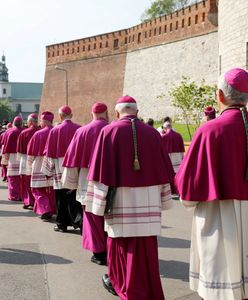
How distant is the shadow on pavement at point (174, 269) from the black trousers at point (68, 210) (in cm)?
207

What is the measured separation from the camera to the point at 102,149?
489cm

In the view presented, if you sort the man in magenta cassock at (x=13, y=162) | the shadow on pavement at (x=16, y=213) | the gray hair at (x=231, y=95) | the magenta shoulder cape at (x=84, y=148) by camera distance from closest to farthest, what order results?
the gray hair at (x=231, y=95) → the magenta shoulder cape at (x=84, y=148) → the shadow on pavement at (x=16, y=213) → the man in magenta cassock at (x=13, y=162)

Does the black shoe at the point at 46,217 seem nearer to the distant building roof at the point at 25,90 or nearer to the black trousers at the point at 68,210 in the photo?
the black trousers at the point at 68,210

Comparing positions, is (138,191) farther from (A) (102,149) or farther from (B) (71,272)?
(B) (71,272)

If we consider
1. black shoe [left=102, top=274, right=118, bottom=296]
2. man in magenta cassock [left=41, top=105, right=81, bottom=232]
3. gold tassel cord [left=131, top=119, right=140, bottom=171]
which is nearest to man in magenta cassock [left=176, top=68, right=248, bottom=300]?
gold tassel cord [left=131, top=119, right=140, bottom=171]

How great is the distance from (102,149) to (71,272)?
1.78 m

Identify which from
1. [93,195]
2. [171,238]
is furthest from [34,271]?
[171,238]

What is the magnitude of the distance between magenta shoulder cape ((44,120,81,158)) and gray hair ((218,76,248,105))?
14.9 feet

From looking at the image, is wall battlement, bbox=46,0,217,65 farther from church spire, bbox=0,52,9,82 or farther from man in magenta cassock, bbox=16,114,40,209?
church spire, bbox=0,52,9,82

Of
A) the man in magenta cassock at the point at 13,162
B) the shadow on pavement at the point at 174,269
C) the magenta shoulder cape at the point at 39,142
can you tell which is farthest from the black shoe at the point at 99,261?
the man in magenta cassock at the point at 13,162

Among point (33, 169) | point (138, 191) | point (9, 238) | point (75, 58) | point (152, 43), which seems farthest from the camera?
point (75, 58)

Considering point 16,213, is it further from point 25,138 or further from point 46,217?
point 25,138

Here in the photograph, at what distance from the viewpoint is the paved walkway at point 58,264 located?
207 inches

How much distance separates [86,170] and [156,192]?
5.86 feet
